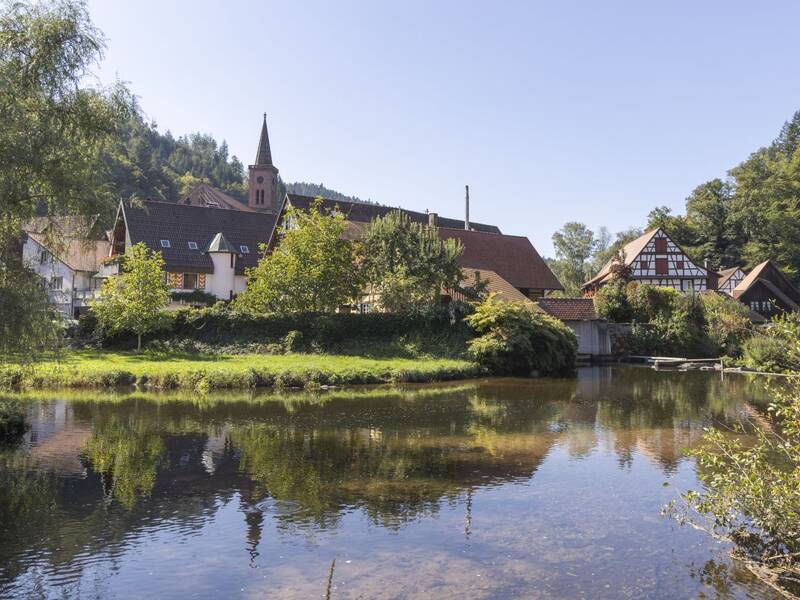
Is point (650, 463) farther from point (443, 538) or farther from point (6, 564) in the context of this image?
point (6, 564)

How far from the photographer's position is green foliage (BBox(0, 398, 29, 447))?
15672mm

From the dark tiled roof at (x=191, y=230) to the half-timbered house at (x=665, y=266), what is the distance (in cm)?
3175

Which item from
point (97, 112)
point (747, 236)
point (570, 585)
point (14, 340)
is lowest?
point (570, 585)

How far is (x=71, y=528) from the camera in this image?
952cm

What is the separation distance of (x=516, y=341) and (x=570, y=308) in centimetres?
1150

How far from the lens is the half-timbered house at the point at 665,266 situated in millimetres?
61062

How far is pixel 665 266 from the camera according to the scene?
61.4 m

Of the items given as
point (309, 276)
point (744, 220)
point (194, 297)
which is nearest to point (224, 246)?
point (194, 297)

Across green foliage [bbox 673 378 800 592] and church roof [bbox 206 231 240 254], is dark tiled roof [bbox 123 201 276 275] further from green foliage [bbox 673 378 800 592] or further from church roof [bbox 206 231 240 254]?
green foliage [bbox 673 378 800 592]

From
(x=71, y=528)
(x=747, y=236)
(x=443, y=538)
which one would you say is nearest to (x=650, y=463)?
(x=443, y=538)

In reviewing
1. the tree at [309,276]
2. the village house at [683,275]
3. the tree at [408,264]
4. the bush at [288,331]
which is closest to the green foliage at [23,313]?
the bush at [288,331]

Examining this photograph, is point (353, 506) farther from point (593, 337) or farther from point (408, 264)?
point (593, 337)

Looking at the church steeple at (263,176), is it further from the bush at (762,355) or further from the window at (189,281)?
the bush at (762,355)

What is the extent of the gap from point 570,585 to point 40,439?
13.3 m
